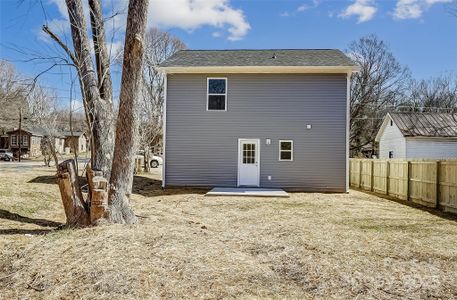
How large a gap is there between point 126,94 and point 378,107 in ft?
95.9

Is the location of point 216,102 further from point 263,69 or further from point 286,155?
point 286,155

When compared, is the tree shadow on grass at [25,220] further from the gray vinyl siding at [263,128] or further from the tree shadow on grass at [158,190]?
the gray vinyl siding at [263,128]

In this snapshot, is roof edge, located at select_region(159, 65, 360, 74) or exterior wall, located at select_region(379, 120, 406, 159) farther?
exterior wall, located at select_region(379, 120, 406, 159)

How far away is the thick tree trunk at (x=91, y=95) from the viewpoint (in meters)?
5.83

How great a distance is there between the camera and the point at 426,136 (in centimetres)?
1958

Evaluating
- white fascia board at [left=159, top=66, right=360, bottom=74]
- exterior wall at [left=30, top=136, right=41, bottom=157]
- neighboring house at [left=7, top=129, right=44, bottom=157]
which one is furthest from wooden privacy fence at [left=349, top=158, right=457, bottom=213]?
exterior wall at [left=30, top=136, right=41, bottom=157]

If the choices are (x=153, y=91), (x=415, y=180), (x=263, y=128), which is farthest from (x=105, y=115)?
(x=153, y=91)

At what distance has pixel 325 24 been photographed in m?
14.9

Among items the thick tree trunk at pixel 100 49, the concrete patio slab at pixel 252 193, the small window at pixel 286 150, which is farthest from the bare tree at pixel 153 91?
the thick tree trunk at pixel 100 49

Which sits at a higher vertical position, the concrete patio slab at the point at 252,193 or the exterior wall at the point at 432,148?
the exterior wall at the point at 432,148

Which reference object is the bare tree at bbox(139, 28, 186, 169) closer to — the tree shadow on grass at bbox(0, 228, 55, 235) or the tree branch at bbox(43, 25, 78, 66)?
the tree branch at bbox(43, 25, 78, 66)

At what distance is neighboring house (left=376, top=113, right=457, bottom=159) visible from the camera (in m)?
19.7

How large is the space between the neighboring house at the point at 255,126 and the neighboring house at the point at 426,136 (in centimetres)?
903

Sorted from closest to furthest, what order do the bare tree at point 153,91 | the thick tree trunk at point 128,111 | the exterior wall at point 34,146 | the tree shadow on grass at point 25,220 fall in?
1. the thick tree trunk at point 128,111
2. the tree shadow on grass at point 25,220
3. the bare tree at point 153,91
4. the exterior wall at point 34,146
